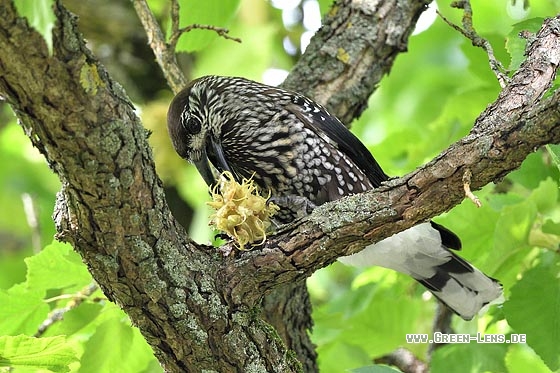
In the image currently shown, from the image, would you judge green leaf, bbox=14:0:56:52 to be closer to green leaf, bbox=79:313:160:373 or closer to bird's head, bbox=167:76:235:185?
green leaf, bbox=79:313:160:373

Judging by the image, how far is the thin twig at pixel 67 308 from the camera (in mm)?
3693

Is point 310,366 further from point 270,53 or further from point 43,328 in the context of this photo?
point 270,53

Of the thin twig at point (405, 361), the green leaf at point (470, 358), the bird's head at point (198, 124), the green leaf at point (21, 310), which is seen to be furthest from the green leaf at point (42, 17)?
the thin twig at point (405, 361)

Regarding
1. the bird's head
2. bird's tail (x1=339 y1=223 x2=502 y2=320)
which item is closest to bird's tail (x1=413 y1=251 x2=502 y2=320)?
bird's tail (x1=339 y1=223 x2=502 y2=320)

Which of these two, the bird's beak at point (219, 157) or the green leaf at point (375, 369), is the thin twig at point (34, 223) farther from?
the green leaf at point (375, 369)

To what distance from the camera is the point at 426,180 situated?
267 centimetres

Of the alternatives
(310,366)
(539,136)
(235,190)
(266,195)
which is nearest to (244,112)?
(266,195)

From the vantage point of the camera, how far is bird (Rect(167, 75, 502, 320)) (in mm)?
3928

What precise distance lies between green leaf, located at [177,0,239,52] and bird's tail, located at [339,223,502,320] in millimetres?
1232

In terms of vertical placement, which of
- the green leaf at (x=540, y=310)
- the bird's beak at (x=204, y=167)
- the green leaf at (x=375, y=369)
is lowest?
the green leaf at (x=375, y=369)

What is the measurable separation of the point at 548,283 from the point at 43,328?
7.12 ft

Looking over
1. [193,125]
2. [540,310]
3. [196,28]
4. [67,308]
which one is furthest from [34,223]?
[540,310]

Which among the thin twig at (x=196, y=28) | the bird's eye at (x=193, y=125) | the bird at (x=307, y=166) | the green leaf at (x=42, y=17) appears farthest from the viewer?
the bird's eye at (x=193, y=125)

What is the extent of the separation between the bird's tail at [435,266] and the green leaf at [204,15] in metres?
1.23
